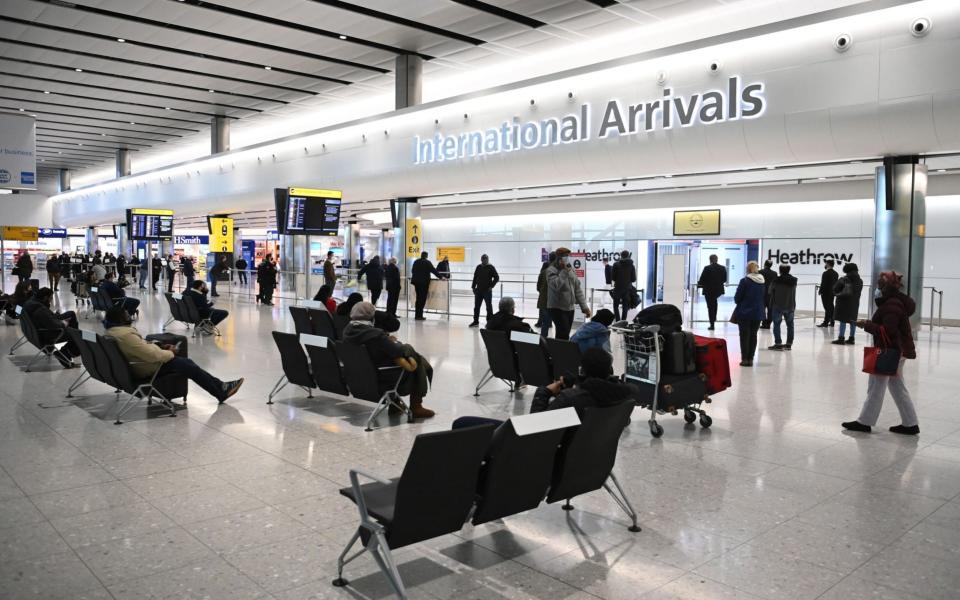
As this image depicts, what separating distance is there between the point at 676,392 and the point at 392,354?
2737 mm

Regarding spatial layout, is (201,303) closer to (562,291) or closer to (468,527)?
(562,291)

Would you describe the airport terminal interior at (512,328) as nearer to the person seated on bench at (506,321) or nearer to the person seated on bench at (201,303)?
the person seated on bench at (506,321)

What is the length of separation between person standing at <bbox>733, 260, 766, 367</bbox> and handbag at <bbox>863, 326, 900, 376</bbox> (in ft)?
14.2

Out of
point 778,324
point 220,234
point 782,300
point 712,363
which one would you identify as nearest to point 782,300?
point 782,300

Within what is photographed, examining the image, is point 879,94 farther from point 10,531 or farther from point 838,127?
point 10,531

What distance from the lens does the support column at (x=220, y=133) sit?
2683 cm

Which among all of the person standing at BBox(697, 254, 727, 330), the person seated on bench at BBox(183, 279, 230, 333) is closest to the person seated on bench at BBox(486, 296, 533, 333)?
the person seated on bench at BBox(183, 279, 230, 333)

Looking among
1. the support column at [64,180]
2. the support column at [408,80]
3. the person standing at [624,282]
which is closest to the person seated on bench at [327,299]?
the person standing at [624,282]

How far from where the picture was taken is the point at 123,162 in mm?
35875

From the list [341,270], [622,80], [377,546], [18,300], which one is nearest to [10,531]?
[377,546]

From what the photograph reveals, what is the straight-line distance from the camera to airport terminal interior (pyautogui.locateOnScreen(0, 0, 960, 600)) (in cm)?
388

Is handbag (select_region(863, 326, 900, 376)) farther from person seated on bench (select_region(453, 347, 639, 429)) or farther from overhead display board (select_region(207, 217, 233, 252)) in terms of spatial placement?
overhead display board (select_region(207, 217, 233, 252))

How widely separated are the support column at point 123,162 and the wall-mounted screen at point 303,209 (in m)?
21.9

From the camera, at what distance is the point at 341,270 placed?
4228 centimetres
